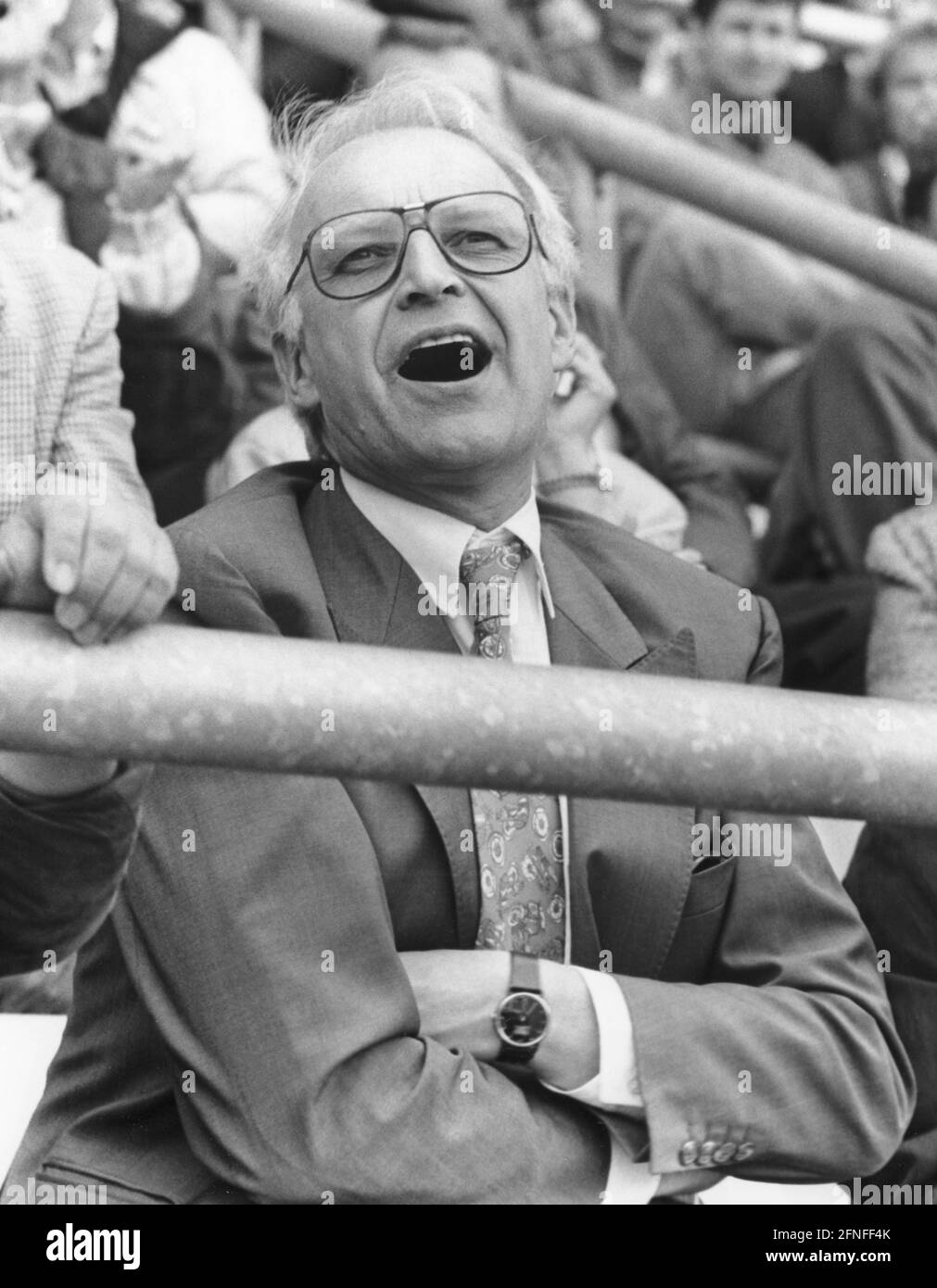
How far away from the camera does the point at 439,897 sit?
1537mm

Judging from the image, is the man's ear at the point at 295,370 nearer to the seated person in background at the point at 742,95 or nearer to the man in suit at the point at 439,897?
the man in suit at the point at 439,897

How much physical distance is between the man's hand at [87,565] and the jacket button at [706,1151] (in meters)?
0.61

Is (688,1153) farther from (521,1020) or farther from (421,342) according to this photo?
(421,342)

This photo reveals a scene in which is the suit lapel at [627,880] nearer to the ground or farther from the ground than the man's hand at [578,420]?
nearer to the ground

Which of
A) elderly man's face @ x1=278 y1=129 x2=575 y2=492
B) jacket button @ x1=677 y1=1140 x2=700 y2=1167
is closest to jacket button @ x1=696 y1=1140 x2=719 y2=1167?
jacket button @ x1=677 y1=1140 x2=700 y2=1167

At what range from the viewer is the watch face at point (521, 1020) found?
1.48 metres

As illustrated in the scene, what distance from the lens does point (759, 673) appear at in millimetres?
1740

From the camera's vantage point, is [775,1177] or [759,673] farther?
[759,673]

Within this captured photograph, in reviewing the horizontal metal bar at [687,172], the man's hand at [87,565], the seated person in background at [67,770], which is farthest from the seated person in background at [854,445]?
the man's hand at [87,565]

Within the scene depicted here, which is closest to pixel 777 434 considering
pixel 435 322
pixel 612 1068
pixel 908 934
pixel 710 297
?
pixel 710 297

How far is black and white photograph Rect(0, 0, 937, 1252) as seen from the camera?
43.8 inches

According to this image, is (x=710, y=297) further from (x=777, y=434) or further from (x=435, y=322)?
(x=435, y=322)

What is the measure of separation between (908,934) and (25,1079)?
80 centimetres

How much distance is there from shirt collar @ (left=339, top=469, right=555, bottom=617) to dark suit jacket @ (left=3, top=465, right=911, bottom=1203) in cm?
2
